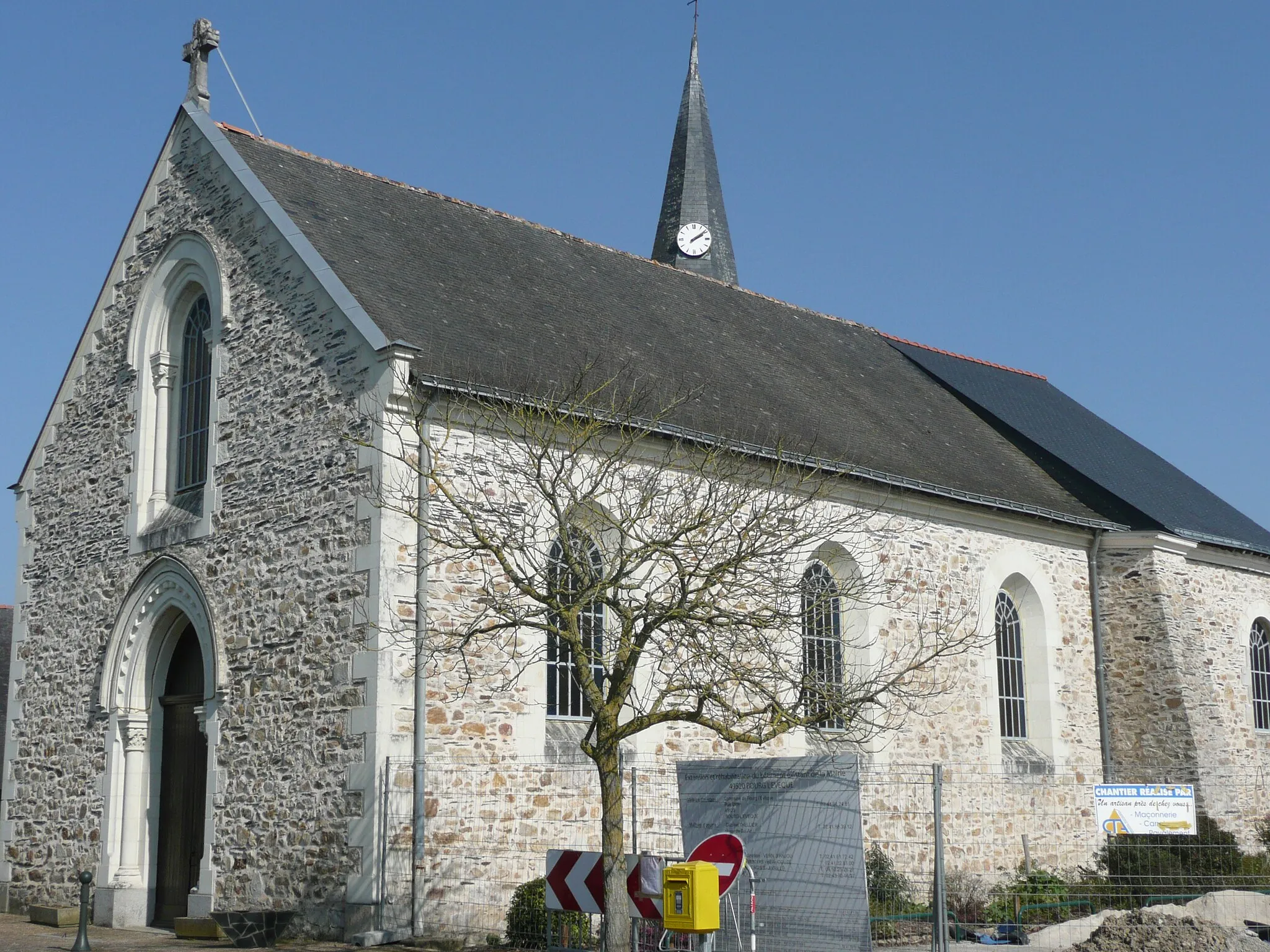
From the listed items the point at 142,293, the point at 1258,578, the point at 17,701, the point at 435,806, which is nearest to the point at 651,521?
the point at 435,806

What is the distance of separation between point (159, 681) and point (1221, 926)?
11.1 metres

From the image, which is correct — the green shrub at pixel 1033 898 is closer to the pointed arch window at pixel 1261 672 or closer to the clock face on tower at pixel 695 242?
Result: the pointed arch window at pixel 1261 672

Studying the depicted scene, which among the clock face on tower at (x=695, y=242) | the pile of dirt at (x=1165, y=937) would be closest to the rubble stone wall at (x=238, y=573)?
the pile of dirt at (x=1165, y=937)

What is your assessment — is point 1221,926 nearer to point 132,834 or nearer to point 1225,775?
point 1225,775

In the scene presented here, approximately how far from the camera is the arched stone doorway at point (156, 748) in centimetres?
1493

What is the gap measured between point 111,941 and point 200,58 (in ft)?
33.7

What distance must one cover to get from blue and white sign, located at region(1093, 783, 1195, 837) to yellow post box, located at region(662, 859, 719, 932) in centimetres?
607

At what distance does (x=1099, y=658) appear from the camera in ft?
65.8

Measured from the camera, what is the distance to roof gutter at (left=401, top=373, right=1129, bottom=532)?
514 inches

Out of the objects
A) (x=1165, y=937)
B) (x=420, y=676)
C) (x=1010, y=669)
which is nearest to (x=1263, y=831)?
(x=1010, y=669)

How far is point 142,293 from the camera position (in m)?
16.8

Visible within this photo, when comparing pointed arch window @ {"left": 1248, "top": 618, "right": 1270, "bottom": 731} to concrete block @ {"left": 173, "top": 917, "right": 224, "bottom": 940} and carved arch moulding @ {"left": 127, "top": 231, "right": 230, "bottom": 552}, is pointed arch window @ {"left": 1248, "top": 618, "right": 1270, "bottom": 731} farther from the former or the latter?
carved arch moulding @ {"left": 127, "top": 231, "right": 230, "bottom": 552}

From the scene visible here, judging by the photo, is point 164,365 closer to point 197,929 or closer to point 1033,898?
point 197,929

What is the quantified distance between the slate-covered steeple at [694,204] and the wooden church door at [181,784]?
Result: 16.8 meters
